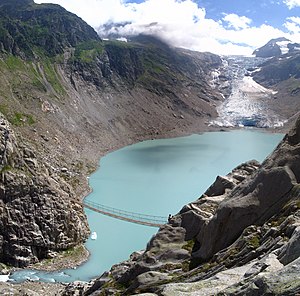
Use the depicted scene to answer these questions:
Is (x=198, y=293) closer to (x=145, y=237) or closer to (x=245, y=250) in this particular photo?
(x=245, y=250)

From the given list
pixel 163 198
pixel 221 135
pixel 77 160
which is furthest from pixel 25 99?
pixel 221 135

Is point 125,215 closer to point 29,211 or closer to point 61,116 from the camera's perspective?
point 29,211

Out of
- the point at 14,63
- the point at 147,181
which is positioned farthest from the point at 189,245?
the point at 14,63

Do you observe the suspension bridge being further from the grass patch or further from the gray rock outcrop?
the grass patch

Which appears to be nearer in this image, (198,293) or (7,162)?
(198,293)

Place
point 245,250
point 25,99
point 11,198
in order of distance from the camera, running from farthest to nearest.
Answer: point 25,99
point 11,198
point 245,250

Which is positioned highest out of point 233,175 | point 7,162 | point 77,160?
point 77,160

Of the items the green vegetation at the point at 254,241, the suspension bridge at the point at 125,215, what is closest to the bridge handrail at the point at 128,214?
the suspension bridge at the point at 125,215

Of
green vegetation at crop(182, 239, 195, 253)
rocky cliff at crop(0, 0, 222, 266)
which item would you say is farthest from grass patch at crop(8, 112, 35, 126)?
green vegetation at crop(182, 239, 195, 253)
